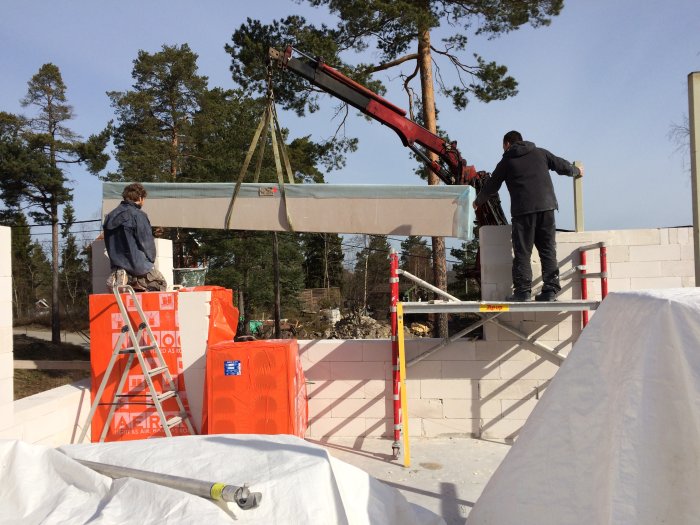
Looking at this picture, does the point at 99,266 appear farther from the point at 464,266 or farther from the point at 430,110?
the point at 464,266

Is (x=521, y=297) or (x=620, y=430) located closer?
(x=620, y=430)

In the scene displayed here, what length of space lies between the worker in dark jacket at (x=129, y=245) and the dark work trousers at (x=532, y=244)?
3.41 m

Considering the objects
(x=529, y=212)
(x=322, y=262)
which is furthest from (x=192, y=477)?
(x=322, y=262)

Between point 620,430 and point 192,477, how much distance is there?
1450mm

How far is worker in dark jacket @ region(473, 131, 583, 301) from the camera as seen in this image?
15.1 feet

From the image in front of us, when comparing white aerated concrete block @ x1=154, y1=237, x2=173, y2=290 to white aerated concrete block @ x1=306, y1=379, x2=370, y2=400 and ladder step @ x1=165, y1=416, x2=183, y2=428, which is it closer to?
ladder step @ x1=165, y1=416, x2=183, y2=428

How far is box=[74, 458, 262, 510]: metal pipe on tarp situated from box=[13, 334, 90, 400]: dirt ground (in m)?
11.0

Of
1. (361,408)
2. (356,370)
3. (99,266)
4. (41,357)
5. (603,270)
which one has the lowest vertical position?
(41,357)

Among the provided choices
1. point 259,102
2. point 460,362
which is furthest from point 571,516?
point 259,102

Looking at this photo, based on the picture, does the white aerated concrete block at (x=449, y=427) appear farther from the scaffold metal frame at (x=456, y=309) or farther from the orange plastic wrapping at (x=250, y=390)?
the orange plastic wrapping at (x=250, y=390)

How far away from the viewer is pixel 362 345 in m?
5.23

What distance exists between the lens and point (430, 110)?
13102mm

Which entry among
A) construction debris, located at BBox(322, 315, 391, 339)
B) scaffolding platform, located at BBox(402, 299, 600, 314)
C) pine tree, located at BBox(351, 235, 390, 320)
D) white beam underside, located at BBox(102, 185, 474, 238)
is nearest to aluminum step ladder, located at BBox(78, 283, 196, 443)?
white beam underside, located at BBox(102, 185, 474, 238)

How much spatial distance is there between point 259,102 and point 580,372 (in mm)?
15624
